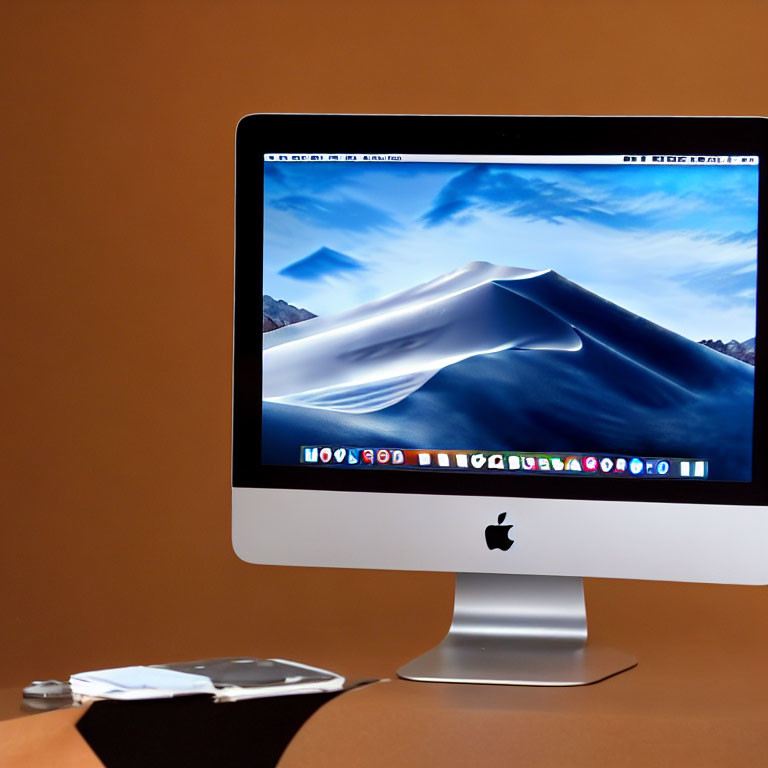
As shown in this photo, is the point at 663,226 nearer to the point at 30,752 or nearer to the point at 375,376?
the point at 375,376

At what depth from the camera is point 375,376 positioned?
132 centimetres

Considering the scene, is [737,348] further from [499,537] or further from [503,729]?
[503,729]

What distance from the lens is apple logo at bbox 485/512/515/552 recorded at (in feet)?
4.29

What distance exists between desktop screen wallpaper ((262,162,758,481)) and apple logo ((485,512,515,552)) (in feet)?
0.30

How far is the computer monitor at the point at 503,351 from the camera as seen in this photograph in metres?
1.29

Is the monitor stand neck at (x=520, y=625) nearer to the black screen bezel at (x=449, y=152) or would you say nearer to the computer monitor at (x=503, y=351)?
the computer monitor at (x=503, y=351)

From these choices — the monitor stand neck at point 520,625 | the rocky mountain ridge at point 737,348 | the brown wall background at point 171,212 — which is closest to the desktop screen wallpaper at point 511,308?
the rocky mountain ridge at point 737,348

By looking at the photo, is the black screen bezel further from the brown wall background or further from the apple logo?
the brown wall background

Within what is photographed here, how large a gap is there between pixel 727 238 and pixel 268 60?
0.88m

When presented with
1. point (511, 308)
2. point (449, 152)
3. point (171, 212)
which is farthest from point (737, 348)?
point (171, 212)

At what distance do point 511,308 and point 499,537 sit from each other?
0.87 ft

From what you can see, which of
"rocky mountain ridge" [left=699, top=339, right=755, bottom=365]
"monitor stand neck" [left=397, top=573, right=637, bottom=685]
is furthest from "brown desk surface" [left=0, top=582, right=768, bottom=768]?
"rocky mountain ridge" [left=699, top=339, right=755, bottom=365]

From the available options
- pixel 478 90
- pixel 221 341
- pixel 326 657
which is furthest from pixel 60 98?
pixel 326 657

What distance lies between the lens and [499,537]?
1.31 m
